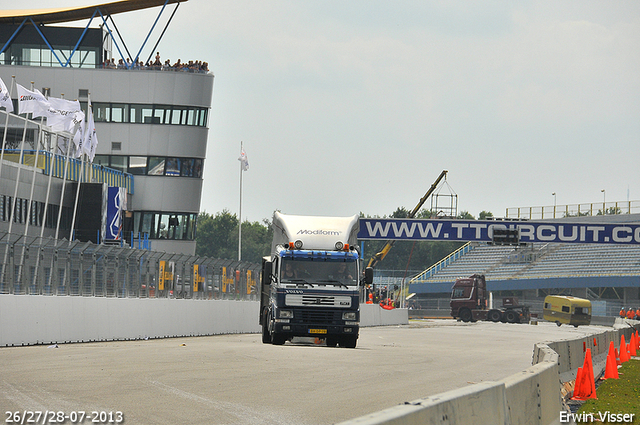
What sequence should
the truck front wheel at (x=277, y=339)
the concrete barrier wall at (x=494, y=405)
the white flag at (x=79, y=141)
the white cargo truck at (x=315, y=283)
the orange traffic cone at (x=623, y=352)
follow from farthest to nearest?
the white flag at (x=79, y=141), the truck front wheel at (x=277, y=339), the orange traffic cone at (x=623, y=352), the white cargo truck at (x=315, y=283), the concrete barrier wall at (x=494, y=405)

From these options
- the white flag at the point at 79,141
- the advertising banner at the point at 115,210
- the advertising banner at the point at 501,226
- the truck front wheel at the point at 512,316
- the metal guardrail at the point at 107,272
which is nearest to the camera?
the metal guardrail at the point at 107,272

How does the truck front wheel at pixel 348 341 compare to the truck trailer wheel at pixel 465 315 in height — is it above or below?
below

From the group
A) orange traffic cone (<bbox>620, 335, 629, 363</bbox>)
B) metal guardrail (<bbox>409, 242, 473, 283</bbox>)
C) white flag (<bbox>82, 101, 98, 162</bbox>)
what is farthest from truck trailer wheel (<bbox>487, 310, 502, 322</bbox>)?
orange traffic cone (<bbox>620, 335, 629, 363</bbox>)

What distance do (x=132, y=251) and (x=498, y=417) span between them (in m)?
21.2

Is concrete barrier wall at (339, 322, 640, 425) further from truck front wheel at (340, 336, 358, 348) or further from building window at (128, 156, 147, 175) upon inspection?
building window at (128, 156, 147, 175)

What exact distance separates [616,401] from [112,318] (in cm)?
1506

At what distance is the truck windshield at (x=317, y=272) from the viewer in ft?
74.4

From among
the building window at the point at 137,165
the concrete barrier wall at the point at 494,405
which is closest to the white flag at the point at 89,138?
the building window at the point at 137,165

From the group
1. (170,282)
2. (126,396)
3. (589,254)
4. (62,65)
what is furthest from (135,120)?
(126,396)

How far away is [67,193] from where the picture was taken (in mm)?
56156

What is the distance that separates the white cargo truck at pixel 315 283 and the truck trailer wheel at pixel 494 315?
46413 millimetres

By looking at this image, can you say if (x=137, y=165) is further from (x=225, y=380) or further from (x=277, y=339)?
(x=225, y=380)

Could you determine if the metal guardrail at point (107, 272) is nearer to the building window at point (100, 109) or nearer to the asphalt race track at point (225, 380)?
the asphalt race track at point (225, 380)

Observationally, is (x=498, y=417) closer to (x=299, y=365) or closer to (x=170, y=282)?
(x=299, y=365)
